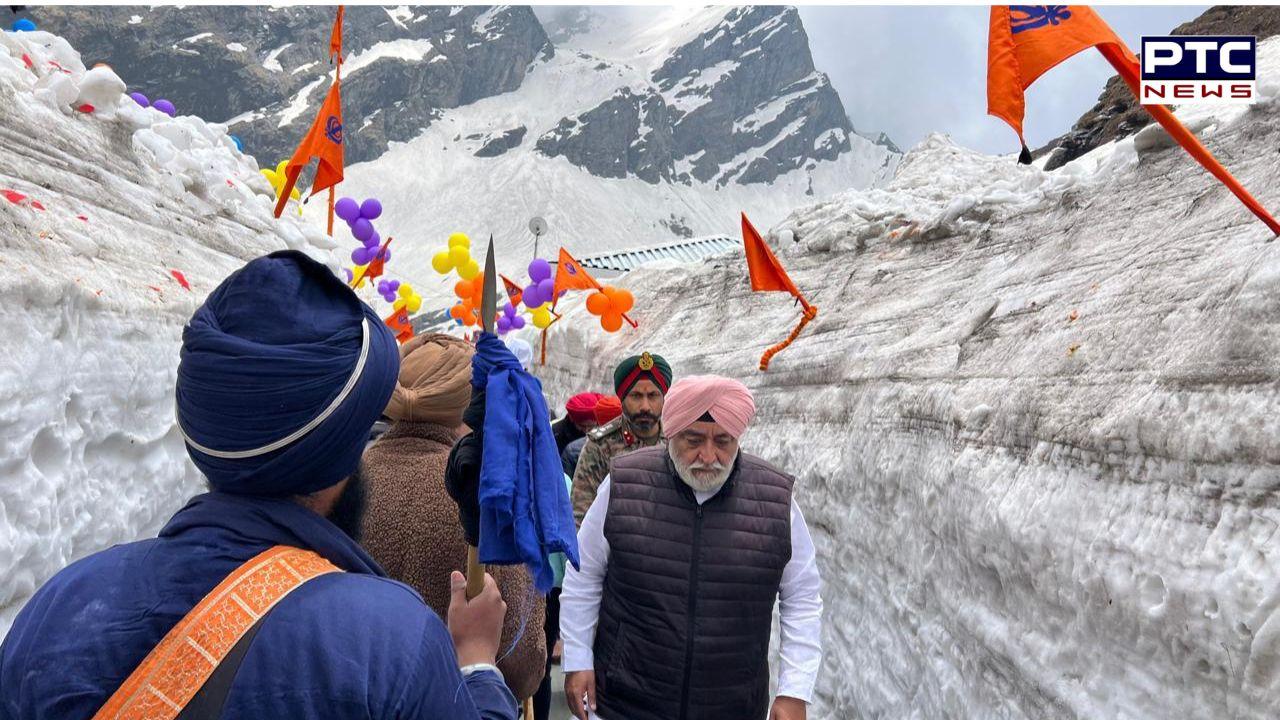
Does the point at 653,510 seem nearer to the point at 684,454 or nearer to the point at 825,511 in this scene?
the point at 684,454

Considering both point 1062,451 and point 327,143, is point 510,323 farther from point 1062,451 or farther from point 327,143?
point 1062,451

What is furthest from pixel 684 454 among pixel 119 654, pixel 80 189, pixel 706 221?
pixel 706 221

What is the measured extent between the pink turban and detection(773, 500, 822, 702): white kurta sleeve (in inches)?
13.8

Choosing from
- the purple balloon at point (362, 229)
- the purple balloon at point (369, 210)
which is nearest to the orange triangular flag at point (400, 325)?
the purple balloon at point (369, 210)

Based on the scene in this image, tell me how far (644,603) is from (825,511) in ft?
8.86

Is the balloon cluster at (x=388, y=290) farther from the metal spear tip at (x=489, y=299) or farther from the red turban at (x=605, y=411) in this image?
the metal spear tip at (x=489, y=299)

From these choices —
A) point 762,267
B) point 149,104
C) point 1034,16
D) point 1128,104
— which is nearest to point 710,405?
point 1034,16

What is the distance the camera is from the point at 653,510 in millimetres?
2742

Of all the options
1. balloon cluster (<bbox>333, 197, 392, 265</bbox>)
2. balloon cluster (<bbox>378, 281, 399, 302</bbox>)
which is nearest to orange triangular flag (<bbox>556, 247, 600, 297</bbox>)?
balloon cluster (<bbox>333, 197, 392, 265</bbox>)

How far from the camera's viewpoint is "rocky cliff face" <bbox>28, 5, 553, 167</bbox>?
278 feet

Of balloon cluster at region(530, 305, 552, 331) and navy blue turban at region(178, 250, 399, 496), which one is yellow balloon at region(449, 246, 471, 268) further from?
navy blue turban at region(178, 250, 399, 496)

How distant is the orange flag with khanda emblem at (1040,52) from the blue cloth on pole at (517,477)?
2.23 m

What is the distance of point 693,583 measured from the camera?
264cm

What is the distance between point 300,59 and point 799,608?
107m
